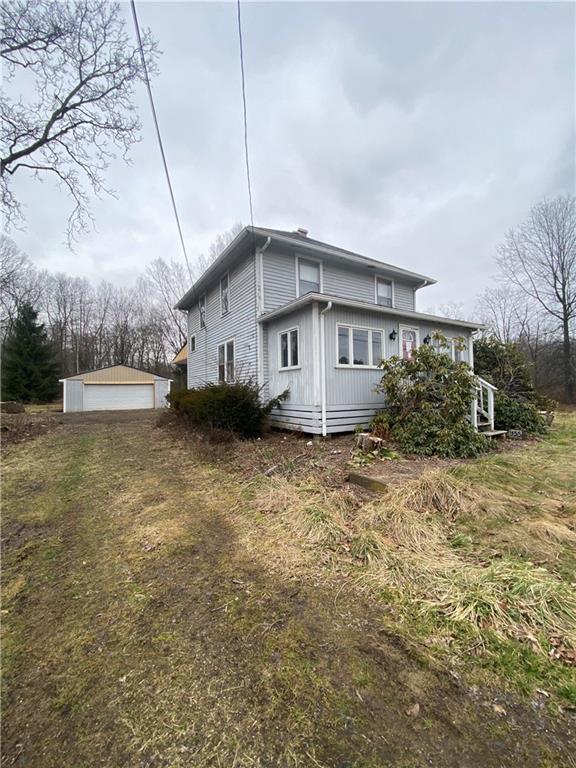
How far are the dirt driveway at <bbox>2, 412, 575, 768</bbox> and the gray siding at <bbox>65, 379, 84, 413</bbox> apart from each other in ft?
64.1

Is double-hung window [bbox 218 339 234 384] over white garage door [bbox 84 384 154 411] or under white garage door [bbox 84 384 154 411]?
over

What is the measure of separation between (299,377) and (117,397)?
17.1 meters

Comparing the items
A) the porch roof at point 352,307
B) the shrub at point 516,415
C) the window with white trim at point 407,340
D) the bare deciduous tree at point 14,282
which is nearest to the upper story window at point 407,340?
the window with white trim at point 407,340

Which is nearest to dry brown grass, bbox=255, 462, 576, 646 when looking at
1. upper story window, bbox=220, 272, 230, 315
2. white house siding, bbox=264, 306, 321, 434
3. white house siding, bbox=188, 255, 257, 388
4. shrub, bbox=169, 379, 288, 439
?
white house siding, bbox=264, 306, 321, 434

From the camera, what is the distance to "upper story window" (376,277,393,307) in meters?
12.0

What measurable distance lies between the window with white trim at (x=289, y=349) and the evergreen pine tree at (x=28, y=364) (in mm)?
23457

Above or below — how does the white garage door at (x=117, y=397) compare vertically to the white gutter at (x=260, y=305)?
below

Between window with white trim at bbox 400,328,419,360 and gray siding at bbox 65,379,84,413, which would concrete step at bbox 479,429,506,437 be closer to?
window with white trim at bbox 400,328,419,360

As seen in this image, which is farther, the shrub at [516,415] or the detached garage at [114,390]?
the detached garage at [114,390]

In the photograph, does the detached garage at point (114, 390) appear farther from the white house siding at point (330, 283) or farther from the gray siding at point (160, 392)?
the white house siding at point (330, 283)

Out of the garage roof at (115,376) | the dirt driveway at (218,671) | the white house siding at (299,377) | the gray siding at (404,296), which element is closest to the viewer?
the dirt driveway at (218,671)

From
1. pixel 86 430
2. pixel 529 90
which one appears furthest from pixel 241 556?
pixel 529 90

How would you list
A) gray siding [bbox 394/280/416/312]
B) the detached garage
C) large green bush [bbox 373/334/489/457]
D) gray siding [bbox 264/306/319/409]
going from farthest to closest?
the detached garage
gray siding [bbox 394/280/416/312]
gray siding [bbox 264/306/319/409]
large green bush [bbox 373/334/489/457]

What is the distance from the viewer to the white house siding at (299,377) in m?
7.89
